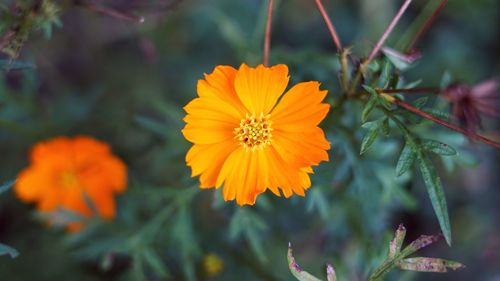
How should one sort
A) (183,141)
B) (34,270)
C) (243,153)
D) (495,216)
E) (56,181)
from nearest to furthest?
(243,153) → (183,141) → (56,181) → (34,270) → (495,216)

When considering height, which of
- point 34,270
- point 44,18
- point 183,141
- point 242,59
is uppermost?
point 44,18

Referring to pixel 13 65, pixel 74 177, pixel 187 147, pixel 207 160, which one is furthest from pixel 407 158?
pixel 74 177

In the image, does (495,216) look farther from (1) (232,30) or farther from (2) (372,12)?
(1) (232,30)

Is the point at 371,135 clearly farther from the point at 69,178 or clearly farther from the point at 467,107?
the point at 69,178

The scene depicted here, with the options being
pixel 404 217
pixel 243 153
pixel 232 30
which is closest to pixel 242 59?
pixel 232 30

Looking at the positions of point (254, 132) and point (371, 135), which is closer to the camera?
point (371, 135)

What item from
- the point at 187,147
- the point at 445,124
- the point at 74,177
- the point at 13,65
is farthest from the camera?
the point at 74,177

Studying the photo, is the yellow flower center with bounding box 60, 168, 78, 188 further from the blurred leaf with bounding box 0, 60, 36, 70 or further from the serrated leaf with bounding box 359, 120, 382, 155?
the serrated leaf with bounding box 359, 120, 382, 155

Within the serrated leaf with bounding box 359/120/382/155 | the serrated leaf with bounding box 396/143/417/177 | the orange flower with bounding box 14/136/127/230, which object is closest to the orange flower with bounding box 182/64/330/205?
the serrated leaf with bounding box 359/120/382/155
